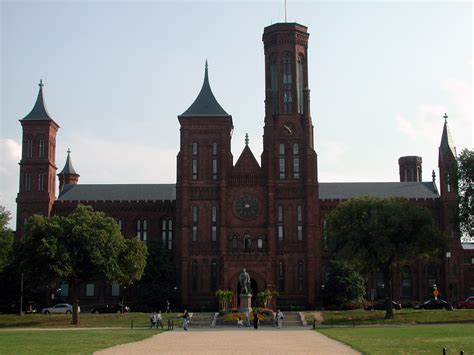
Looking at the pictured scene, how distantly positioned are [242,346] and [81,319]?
38130mm

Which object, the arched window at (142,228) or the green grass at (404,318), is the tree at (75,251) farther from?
the arched window at (142,228)

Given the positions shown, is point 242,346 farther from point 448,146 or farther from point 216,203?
point 448,146

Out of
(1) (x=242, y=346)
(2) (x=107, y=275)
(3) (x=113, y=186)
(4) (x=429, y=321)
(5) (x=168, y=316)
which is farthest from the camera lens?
(3) (x=113, y=186)

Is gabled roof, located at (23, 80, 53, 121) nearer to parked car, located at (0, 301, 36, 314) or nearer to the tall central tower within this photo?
parked car, located at (0, 301, 36, 314)

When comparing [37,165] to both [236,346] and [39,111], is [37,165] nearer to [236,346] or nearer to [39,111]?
[39,111]

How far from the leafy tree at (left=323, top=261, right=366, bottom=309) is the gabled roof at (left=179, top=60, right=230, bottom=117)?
78.3ft

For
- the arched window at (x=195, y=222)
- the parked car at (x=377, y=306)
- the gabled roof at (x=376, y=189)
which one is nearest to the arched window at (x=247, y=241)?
the arched window at (x=195, y=222)

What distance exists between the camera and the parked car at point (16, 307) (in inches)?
3669

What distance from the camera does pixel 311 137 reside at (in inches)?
3794

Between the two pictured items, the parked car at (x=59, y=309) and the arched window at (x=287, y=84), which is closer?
the parked car at (x=59, y=309)

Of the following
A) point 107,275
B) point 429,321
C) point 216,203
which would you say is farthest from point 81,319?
point 429,321

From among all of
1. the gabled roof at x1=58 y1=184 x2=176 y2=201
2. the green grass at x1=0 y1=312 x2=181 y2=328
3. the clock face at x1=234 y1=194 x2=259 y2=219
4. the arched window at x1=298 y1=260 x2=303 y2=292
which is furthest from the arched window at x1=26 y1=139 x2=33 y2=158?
the arched window at x1=298 y1=260 x2=303 y2=292

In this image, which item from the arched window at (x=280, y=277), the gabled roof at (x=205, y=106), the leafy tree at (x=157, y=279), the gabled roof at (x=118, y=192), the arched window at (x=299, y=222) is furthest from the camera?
the gabled roof at (x=118, y=192)

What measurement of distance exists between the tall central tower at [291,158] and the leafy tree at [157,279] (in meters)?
13.3
